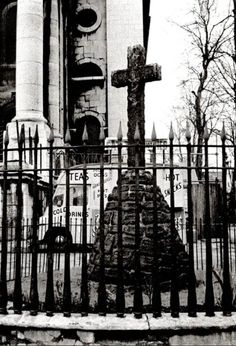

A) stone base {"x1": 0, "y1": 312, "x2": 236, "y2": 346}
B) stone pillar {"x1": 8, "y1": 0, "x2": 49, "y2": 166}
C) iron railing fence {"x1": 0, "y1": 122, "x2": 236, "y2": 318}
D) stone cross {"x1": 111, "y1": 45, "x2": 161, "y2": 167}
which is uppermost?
stone pillar {"x1": 8, "y1": 0, "x2": 49, "y2": 166}

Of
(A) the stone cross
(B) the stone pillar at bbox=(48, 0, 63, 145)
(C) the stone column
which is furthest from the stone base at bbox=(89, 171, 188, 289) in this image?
(B) the stone pillar at bbox=(48, 0, 63, 145)

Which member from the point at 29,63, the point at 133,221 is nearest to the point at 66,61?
the point at 29,63

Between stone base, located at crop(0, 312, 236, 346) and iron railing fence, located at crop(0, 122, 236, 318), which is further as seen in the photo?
iron railing fence, located at crop(0, 122, 236, 318)

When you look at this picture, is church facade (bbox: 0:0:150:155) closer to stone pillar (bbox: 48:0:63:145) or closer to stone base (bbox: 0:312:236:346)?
stone pillar (bbox: 48:0:63:145)

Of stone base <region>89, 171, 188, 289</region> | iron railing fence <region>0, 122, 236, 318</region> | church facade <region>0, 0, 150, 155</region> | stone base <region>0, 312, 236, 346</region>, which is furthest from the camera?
church facade <region>0, 0, 150, 155</region>

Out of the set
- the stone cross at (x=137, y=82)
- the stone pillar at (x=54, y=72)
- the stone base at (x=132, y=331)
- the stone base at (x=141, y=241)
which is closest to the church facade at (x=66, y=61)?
the stone pillar at (x=54, y=72)

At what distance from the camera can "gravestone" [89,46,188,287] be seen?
5.66 m

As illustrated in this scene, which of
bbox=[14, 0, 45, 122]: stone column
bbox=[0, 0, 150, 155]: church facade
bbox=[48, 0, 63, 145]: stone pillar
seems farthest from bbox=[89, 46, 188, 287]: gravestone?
bbox=[48, 0, 63, 145]: stone pillar

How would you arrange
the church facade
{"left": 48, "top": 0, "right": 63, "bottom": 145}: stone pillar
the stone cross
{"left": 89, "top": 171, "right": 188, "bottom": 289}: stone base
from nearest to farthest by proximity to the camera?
{"left": 89, "top": 171, "right": 188, "bottom": 289}: stone base → the stone cross → the church facade → {"left": 48, "top": 0, "right": 63, "bottom": 145}: stone pillar

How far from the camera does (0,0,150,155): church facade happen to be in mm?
17453

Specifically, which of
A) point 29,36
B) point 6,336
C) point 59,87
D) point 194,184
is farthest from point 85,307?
point 59,87

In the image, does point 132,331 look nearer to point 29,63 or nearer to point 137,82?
point 137,82

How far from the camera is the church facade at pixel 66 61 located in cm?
1745

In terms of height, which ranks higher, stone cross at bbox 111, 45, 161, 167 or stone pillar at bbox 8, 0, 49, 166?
stone pillar at bbox 8, 0, 49, 166
